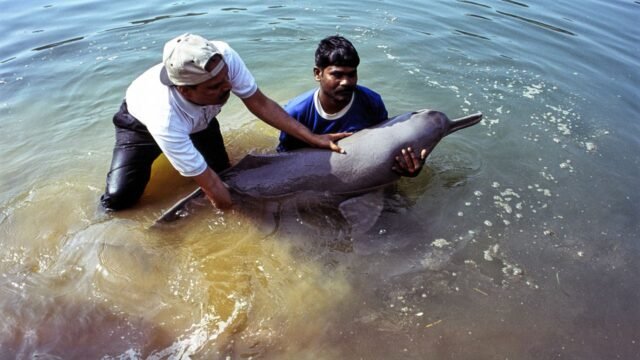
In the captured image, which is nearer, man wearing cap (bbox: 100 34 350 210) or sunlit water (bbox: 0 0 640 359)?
sunlit water (bbox: 0 0 640 359)

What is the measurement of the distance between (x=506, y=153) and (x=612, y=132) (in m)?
Answer: 1.30

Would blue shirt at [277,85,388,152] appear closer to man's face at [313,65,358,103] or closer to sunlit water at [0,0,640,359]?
man's face at [313,65,358,103]

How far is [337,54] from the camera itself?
3.97 metres

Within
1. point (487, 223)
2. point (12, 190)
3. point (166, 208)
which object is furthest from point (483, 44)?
point (12, 190)

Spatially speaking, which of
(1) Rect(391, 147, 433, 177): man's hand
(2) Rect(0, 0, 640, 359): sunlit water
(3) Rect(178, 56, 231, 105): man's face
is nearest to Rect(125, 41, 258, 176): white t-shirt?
(3) Rect(178, 56, 231, 105): man's face

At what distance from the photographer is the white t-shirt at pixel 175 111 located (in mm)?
3656

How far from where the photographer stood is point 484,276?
374 centimetres

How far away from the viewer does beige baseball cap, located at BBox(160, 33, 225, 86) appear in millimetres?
3338

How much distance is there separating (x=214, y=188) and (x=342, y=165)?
1.12 m

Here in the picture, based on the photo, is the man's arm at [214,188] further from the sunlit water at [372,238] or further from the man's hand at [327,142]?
the man's hand at [327,142]

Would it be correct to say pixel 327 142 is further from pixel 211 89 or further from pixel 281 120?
pixel 211 89

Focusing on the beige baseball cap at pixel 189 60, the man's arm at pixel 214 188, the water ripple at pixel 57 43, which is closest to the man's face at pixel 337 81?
the beige baseball cap at pixel 189 60

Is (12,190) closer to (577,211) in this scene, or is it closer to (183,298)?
(183,298)

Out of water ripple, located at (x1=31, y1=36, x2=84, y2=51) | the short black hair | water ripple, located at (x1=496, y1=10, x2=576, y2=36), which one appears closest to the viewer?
the short black hair
